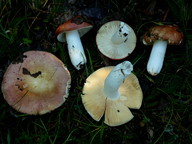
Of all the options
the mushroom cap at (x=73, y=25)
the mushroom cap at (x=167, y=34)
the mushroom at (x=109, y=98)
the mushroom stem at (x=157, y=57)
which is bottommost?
the mushroom at (x=109, y=98)

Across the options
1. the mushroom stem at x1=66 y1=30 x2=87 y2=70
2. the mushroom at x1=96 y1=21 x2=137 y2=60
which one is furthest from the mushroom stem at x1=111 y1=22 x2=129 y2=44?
the mushroom stem at x1=66 y1=30 x2=87 y2=70

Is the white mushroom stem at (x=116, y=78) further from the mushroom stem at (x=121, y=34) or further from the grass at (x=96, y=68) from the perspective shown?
the mushroom stem at (x=121, y=34)

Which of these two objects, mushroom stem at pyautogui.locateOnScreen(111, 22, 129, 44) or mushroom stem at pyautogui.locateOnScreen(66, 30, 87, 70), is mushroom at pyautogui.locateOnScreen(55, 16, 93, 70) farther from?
mushroom stem at pyautogui.locateOnScreen(111, 22, 129, 44)

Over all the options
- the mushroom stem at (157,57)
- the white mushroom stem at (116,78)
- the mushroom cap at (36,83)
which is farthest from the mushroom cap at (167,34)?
the mushroom cap at (36,83)

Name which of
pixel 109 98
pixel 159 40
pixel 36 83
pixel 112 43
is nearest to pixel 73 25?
pixel 112 43

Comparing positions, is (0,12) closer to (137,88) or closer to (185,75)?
(137,88)

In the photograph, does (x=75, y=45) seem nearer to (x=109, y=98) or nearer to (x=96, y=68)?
(x=96, y=68)
